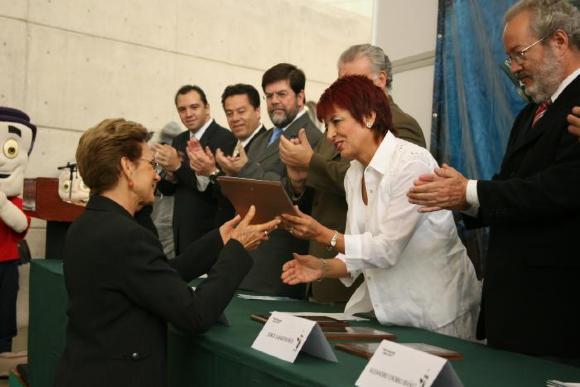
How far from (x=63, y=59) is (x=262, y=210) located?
4.05 metres

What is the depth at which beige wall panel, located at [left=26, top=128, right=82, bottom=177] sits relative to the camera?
5.41 m

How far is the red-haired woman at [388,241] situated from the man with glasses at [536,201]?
0.60ft

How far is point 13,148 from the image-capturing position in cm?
400

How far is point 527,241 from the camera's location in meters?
1.69

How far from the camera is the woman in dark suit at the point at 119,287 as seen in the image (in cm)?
158

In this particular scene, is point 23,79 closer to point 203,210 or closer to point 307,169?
point 203,210

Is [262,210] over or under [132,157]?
under

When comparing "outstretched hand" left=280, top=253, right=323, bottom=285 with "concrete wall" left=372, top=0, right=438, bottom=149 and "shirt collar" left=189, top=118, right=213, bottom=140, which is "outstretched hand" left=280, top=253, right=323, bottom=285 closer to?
"concrete wall" left=372, top=0, right=438, bottom=149

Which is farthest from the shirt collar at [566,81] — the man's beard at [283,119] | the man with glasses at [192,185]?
the man with glasses at [192,185]

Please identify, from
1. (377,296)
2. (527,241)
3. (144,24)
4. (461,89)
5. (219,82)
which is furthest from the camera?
(219,82)

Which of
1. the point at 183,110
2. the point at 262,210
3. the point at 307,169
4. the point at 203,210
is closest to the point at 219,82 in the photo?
the point at 183,110

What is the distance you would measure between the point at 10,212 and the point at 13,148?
40 centimetres

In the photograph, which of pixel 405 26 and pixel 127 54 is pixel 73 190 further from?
pixel 405 26

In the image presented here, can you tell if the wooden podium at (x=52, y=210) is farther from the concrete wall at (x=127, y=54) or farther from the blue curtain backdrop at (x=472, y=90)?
the blue curtain backdrop at (x=472, y=90)
